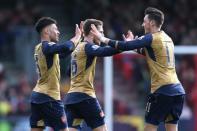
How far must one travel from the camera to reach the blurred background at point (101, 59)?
1767 cm

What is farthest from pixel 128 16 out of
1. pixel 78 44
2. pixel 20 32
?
pixel 78 44

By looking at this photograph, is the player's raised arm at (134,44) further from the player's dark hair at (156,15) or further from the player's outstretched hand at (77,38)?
the player's outstretched hand at (77,38)

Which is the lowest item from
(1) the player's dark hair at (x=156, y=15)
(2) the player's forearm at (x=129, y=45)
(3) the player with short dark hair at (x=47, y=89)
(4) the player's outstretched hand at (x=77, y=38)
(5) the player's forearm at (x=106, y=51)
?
(3) the player with short dark hair at (x=47, y=89)

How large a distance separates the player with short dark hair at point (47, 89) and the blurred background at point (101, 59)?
181 inches

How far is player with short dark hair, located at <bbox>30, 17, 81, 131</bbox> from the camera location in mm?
12742

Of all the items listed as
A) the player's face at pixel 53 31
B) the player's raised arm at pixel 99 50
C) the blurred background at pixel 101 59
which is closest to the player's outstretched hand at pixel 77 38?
the player's raised arm at pixel 99 50

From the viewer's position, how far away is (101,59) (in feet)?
59.1

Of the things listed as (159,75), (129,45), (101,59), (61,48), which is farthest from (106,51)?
(101,59)

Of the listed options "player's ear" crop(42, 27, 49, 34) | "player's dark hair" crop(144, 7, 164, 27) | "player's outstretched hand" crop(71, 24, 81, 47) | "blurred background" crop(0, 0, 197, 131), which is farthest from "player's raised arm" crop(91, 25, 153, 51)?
"blurred background" crop(0, 0, 197, 131)

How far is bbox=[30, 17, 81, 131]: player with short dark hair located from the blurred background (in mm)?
4607

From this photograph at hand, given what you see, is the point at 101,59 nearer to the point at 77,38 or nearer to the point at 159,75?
the point at 77,38

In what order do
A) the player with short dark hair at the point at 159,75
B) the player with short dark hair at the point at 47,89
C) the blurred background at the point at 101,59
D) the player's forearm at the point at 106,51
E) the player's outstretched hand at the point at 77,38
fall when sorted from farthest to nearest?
the blurred background at the point at 101,59
the player with short dark hair at the point at 47,89
the player's outstretched hand at the point at 77,38
the player's forearm at the point at 106,51
the player with short dark hair at the point at 159,75

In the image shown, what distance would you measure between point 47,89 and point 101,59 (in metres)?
5.26

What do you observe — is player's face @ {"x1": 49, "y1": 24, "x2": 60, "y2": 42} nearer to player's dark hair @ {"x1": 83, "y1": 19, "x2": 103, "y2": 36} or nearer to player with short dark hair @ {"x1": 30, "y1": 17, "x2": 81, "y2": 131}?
player with short dark hair @ {"x1": 30, "y1": 17, "x2": 81, "y2": 131}
